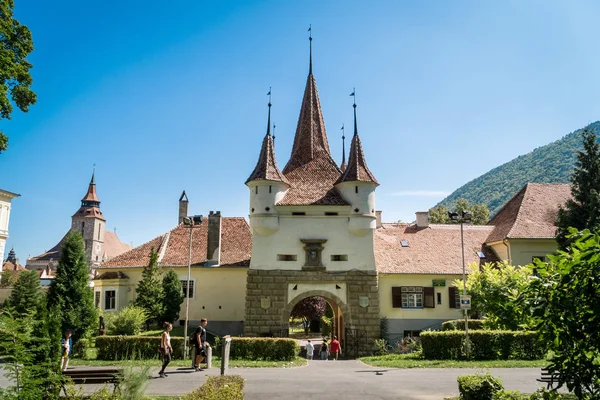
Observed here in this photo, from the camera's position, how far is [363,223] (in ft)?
97.0

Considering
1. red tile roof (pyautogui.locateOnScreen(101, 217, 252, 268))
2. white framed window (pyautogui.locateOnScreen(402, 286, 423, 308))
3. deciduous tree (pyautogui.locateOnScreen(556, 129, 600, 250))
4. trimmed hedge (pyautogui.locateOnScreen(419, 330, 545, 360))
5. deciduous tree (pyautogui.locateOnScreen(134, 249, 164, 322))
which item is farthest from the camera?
red tile roof (pyautogui.locateOnScreen(101, 217, 252, 268))

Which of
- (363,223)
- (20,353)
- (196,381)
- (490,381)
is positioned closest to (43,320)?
(20,353)

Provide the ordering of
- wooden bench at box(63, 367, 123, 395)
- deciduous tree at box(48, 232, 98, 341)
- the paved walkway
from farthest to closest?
1. deciduous tree at box(48, 232, 98, 341)
2. the paved walkway
3. wooden bench at box(63, 367, 123, 395)

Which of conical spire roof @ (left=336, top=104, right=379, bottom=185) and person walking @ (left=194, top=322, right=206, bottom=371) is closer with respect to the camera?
person walking @ (left=194, top=322, right=206, bottom=371)

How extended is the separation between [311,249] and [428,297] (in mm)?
9094

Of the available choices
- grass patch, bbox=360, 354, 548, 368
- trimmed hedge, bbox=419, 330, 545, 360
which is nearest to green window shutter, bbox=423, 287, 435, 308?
trimmed hedge, bbox=419, 330, 545, 360

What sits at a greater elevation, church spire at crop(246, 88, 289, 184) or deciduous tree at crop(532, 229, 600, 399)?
church spire at crop(246, 88, 289, 184)

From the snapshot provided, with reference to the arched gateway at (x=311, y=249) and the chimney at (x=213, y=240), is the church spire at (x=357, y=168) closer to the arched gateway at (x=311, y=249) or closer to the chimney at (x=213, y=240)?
the arched gateway at (x=311, y=249)

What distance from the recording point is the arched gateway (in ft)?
94.5

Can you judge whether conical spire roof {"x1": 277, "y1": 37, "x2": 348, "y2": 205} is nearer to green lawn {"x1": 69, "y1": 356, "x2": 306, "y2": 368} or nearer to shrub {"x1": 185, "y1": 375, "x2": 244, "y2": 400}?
green lawn {"x1": 69, "y1": 356, "x2": 306, "y2": 368}

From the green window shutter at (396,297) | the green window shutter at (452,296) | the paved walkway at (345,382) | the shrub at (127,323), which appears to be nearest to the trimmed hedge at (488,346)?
the paved walkway at (345,382)

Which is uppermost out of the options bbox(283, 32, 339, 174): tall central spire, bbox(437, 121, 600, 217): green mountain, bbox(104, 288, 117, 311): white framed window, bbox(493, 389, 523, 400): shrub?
bbox(437, 121, 600, 217): green mountain

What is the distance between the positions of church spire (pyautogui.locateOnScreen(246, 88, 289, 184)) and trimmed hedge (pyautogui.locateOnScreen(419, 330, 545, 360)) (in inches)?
545

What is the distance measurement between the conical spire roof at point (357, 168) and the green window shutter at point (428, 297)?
8.28 meters
